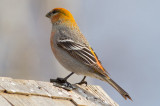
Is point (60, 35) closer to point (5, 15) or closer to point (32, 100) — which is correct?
point (32, 100)

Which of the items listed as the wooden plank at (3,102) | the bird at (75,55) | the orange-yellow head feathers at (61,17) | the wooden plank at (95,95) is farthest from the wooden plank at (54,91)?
the orange-yellow head feathers at (61,17)

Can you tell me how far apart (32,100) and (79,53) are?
2.25m

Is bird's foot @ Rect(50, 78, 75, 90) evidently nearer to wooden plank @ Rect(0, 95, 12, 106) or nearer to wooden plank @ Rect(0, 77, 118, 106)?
wooden plank @ Rect(0, 77, 118, 106)

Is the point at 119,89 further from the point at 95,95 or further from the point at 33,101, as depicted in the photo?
the point at 33,101

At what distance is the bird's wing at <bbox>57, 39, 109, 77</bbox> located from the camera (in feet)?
22.7

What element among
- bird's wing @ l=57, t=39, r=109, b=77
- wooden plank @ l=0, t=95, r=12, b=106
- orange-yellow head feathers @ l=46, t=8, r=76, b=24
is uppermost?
orange-yellow head feathers @ l=46, t=8, r=76, b=24

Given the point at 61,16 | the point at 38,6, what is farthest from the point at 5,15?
the point at 61,16


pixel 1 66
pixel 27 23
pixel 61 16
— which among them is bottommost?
pixel 1 66

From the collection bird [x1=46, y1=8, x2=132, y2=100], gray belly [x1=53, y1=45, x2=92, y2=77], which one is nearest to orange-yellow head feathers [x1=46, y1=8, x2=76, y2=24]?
bird [x1=46, y1=8, x2=132, y2=100]

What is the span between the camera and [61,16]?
769 cm

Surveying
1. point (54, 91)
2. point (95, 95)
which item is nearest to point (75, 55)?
point (95, 95)

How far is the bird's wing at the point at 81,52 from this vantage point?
6.92 m

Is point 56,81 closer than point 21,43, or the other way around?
point 56,81

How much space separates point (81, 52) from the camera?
7.06 m
